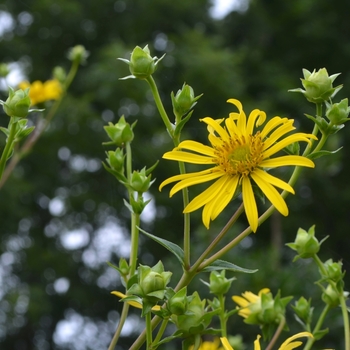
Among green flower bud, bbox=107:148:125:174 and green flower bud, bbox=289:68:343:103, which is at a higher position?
green flower bud, bbox=289:68:343:103

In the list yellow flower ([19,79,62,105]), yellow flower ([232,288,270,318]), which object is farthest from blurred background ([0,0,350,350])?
yellow flower ([232,288,270,318])

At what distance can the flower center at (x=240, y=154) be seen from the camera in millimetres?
608

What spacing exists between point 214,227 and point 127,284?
2.59m

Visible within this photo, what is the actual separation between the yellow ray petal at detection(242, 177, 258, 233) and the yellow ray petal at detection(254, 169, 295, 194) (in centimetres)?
1

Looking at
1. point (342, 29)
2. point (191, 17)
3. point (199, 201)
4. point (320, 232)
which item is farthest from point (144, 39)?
point (199, 201)

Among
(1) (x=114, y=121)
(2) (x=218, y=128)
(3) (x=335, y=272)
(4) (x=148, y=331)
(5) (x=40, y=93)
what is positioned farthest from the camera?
(1) (x=114, y=121)

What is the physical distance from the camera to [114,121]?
6.15m

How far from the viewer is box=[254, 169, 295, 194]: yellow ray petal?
53 cm

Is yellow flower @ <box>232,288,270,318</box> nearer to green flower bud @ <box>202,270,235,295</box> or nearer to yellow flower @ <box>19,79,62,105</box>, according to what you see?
green flower bud @ <box>202,270,235,295</box>

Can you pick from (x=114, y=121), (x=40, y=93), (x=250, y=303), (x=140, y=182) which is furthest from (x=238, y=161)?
(x=114, y=121)

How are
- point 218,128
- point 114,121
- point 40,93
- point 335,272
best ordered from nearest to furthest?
point 218,128 → point 335,272 → point 40,93 → point 114,121

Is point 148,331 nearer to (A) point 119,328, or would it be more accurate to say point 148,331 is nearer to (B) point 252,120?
(A) point 119,328

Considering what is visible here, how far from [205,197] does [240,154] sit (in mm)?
68

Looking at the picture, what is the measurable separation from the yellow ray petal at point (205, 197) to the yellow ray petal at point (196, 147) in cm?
3
